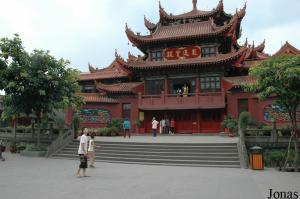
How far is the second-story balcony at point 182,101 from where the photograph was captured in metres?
28.4

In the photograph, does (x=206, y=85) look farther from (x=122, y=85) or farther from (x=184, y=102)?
(x=122, y=85)

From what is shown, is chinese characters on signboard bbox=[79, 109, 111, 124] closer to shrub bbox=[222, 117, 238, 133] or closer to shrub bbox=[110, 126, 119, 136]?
shrub bbox=[110, 126, 119, 136]

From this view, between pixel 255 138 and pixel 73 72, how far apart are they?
1134 cm

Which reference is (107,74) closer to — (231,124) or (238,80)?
(238,80)

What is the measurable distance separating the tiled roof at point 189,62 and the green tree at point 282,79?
13.1 meters

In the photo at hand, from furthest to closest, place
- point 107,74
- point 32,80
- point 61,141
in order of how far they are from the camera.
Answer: point 107,74, point 61,141, point 32,80

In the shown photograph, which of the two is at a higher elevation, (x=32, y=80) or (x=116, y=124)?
(x=32, y=80)

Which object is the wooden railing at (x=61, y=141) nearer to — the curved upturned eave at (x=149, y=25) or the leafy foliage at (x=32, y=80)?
the leafy foliage at (x=32, y=80)

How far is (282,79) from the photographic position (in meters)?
14.0

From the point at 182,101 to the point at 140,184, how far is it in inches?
749

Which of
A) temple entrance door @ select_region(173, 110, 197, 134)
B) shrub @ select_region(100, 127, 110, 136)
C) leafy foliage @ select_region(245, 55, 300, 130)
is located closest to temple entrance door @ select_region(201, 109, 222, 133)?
temple entrance door @ select_region(173, 110, 197, 134)

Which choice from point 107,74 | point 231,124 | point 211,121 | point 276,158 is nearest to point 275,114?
point 231,124

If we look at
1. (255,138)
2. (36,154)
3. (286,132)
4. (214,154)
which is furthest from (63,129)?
(286,132)

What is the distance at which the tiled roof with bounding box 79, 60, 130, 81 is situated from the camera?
114 ft
